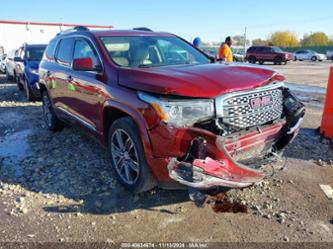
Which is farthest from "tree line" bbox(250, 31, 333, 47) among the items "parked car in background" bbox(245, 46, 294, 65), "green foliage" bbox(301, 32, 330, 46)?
"parked car in background" bbox(245, 46, 294, 65)

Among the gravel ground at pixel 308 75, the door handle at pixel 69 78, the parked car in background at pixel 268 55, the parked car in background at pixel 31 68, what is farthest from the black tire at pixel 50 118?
the parked car in background at pixel 268 55

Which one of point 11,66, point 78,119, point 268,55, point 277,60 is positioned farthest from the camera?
point 268,55

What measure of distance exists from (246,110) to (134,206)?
1661 millimetres

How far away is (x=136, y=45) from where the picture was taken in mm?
4797

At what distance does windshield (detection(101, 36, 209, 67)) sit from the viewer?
4.48 meters

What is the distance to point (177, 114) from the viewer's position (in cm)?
330

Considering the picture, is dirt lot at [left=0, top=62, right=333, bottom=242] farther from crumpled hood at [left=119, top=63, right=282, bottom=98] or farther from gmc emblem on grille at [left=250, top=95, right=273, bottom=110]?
crumpled hood at [left=119, top=63, right=282, bottom=98]

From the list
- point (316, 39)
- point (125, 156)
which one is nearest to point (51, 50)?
point (125, 156)

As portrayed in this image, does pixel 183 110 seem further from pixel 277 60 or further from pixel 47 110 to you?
pixel 277 60

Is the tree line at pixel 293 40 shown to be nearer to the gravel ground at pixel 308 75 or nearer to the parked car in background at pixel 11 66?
the gravel ground at pixel 308 75

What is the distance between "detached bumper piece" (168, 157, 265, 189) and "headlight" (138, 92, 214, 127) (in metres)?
0.39

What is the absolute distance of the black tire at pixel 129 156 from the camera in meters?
3.70

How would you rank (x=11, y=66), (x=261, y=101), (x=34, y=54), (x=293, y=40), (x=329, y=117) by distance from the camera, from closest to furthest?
(x=261, y=101) → (x=329, y=117) → (x=34, y=54) → (x=11, y=66) → (x=293, y=40)

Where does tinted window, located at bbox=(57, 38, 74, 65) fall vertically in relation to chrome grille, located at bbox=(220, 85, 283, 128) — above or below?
above
